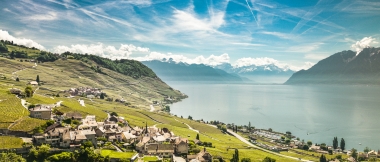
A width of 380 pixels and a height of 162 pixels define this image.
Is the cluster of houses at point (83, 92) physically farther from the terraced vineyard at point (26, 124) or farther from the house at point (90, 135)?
the house at point (90, 135)

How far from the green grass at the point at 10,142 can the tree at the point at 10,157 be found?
269cm

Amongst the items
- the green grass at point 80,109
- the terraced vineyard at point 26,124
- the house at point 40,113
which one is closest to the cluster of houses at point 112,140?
the terraced vineyard at point 26,124

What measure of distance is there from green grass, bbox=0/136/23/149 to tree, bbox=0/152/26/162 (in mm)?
2691

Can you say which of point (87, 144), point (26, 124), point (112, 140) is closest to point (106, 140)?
point (112, 140)

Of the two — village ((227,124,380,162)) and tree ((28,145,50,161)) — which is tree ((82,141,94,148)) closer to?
tree ((28,145,50,161))

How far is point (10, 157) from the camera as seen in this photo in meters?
39.0

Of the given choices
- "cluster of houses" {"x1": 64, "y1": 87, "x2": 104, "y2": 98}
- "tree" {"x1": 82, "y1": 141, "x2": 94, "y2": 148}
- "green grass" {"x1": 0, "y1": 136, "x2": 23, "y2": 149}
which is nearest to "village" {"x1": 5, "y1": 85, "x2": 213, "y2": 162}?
"tree" {"x1": 82, "y1": 141, "x2": 94, "y2": 148}

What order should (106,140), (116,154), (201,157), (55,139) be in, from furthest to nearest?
(106,140)
(201,157)
(55,139)
(116,154)

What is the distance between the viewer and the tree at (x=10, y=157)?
37781mm

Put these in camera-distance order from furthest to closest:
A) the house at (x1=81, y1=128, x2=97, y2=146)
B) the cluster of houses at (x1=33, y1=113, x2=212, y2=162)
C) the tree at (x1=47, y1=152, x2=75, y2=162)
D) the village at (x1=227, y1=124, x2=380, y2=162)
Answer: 1. the village at (x1=227, y1=124, x2=380, y2=162)
2. the house at (x1=81, y1=128, x2=97, y2=146)
3. the cluster of houses at (x1=33, y1=113, x2=212, y2=162)
4. the tree at (x1=47, y1=152, x2=75, y2=162)

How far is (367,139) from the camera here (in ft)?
397

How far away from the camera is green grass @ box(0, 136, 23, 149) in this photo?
42.7 metres

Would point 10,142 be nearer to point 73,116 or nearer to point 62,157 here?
point 62,157

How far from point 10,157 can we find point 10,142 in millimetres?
6232
